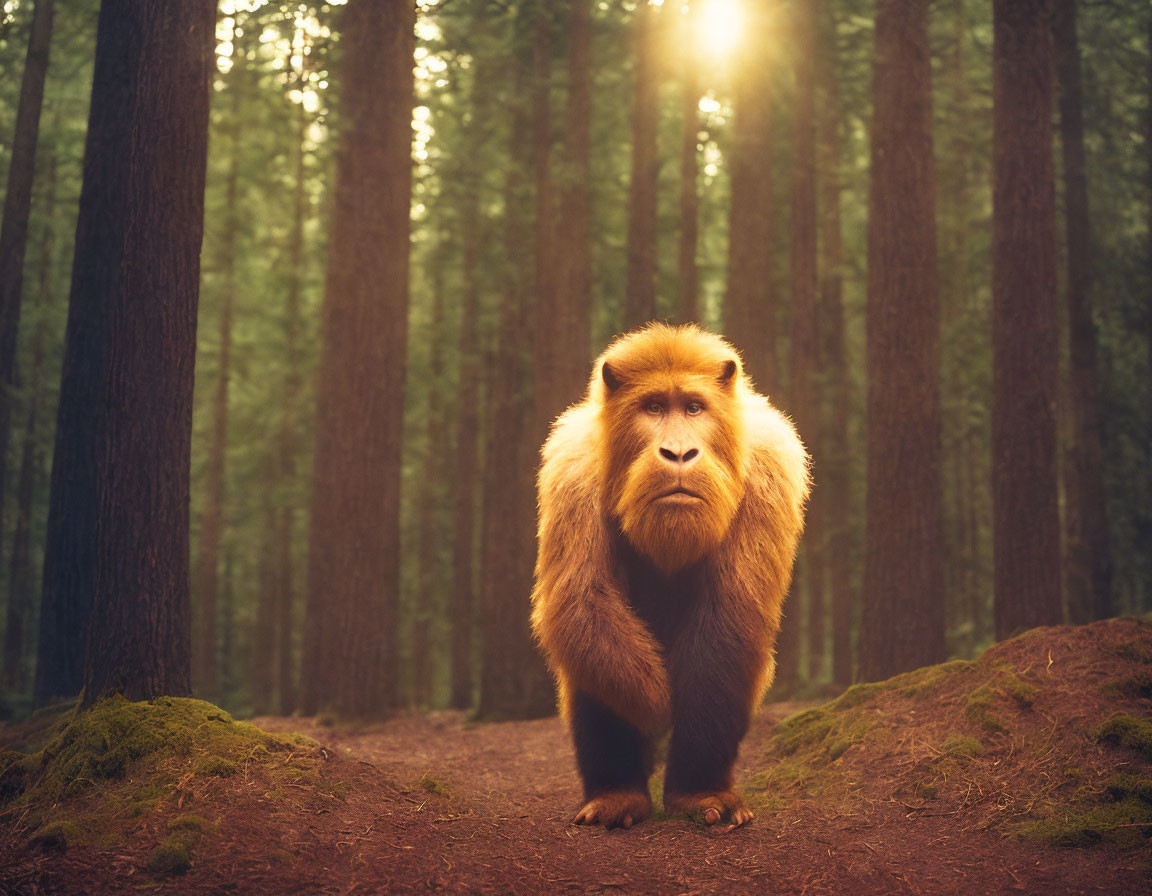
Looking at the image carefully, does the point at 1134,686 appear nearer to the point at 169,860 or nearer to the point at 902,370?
the point at 902,370

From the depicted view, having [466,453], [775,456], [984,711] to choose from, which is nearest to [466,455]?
[466,453]

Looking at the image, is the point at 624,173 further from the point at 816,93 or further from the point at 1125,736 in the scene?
the point at 1125,736

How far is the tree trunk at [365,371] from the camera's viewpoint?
35.5 ft

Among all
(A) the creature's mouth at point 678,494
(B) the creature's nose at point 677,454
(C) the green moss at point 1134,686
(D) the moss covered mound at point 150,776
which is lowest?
(D) the moss covered mound at point 150,776

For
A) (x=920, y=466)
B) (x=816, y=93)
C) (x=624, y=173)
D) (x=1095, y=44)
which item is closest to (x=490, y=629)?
(x=920, y=466)

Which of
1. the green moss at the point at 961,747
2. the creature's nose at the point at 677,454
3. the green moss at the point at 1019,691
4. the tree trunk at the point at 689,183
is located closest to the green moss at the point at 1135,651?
the green moss at the point at 1019,691

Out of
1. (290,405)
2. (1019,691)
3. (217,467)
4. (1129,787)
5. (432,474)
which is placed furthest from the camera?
(432,474)

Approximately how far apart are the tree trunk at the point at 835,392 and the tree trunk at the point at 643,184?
3.26 metres

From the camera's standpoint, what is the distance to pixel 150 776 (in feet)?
15.8

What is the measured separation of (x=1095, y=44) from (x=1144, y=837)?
14293mm

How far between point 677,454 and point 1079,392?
33.3 ft

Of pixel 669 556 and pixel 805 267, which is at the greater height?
pixel 805 267

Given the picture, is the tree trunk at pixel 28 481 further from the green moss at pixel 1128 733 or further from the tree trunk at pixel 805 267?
the green moss at pixel 1128 733

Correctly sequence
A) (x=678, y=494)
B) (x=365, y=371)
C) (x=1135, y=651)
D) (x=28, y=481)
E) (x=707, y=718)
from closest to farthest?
(x=678, y=494)
(x=707, y=718)
(x=1135, y=651)
(x=365, y=371)
(x=28, y=481)
